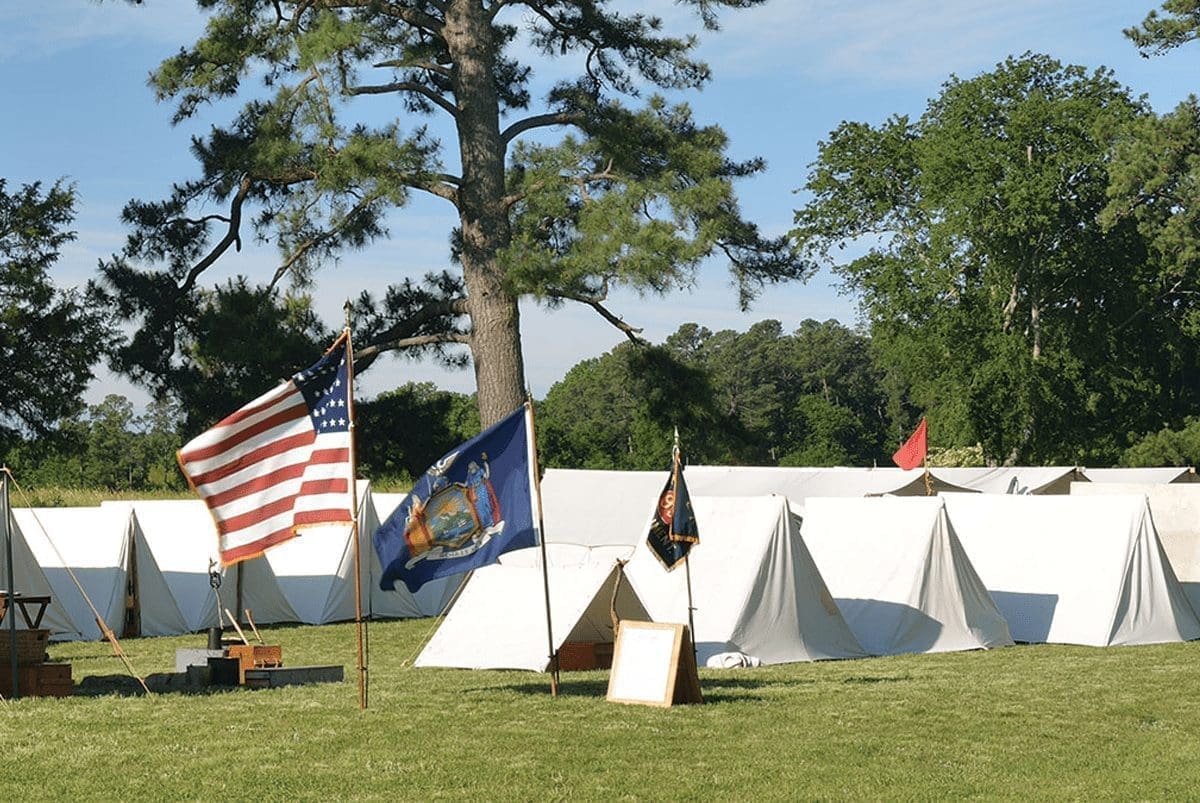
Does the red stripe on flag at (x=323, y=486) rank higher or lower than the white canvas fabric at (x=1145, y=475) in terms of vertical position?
lower

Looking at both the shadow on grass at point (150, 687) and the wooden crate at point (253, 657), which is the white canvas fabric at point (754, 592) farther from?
the shadow on grass at point (150, 687)

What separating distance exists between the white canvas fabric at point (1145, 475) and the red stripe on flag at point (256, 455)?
23039 millimetres

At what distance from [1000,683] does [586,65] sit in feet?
54.3

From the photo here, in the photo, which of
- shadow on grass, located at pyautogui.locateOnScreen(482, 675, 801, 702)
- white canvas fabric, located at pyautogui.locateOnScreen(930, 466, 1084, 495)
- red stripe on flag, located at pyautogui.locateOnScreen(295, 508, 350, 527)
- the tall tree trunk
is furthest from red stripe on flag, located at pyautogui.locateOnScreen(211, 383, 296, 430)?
white canvas fabric, located at pyautogui.locateOnScreen(930, 466, 1084, 495)

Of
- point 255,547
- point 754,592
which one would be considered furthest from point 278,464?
point 754,592

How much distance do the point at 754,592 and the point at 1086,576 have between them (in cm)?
487

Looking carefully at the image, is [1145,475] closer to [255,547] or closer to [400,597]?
[400,597]

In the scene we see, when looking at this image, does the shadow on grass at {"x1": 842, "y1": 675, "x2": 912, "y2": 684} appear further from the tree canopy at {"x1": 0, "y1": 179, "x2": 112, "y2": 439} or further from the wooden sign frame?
the tree canopy at {"x1": 0, "y1": 179, "x2": 112, "y2": 439}

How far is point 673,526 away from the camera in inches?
556

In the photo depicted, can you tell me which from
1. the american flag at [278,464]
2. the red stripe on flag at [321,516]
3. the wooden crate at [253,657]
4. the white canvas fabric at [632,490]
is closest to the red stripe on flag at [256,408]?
the american flag at [278,464]

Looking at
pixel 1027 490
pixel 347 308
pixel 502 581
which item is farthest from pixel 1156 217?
pixel 347 308

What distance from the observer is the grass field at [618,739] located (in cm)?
945

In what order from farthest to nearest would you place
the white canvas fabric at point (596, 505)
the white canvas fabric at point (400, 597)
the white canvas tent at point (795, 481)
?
the white canvas tent at point (795, 481) < the white canvas fabric at point (596, 505) < the white canvas fabric at point (400, 597)

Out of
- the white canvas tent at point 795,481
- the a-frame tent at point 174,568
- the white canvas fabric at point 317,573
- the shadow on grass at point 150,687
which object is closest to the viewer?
the shadow on grass at point 150,687
